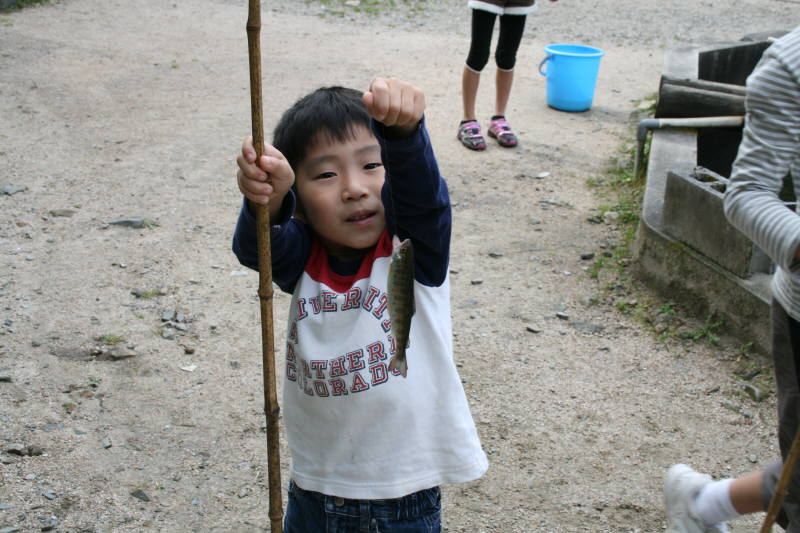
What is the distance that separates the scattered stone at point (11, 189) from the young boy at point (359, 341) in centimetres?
370

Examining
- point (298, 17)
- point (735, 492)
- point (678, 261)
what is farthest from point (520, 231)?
point (298, 17)

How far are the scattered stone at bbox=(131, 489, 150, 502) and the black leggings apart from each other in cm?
417

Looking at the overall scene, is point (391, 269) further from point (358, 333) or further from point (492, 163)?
point (492, 163)

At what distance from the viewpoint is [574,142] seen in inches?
257

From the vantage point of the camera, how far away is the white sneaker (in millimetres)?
2361

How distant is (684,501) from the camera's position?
95.1 inches

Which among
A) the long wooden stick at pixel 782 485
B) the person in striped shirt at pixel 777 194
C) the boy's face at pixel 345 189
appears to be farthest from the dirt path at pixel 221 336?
A: the boy's face at pixel 345 189

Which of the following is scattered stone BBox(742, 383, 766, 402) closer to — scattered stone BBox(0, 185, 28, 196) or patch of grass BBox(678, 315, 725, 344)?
patch of grass BBox(678, 315, 725, 344)

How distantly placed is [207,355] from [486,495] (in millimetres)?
1395

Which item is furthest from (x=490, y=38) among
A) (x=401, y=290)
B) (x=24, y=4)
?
(x=24, y=4)

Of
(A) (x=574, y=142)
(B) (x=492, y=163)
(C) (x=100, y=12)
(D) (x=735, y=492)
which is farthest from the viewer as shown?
(C) (x=100, y=12)

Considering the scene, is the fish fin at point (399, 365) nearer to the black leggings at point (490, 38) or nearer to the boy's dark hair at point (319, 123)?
the boy's dark hair at point (319, 123)

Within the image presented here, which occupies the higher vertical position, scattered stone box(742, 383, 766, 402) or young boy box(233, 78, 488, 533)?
young boy box(233, 78, 488, 533)

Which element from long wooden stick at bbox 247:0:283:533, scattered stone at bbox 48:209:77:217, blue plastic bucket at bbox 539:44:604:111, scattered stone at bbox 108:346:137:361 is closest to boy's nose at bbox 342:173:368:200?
long wooden stick at bbox 247:0:283:533
